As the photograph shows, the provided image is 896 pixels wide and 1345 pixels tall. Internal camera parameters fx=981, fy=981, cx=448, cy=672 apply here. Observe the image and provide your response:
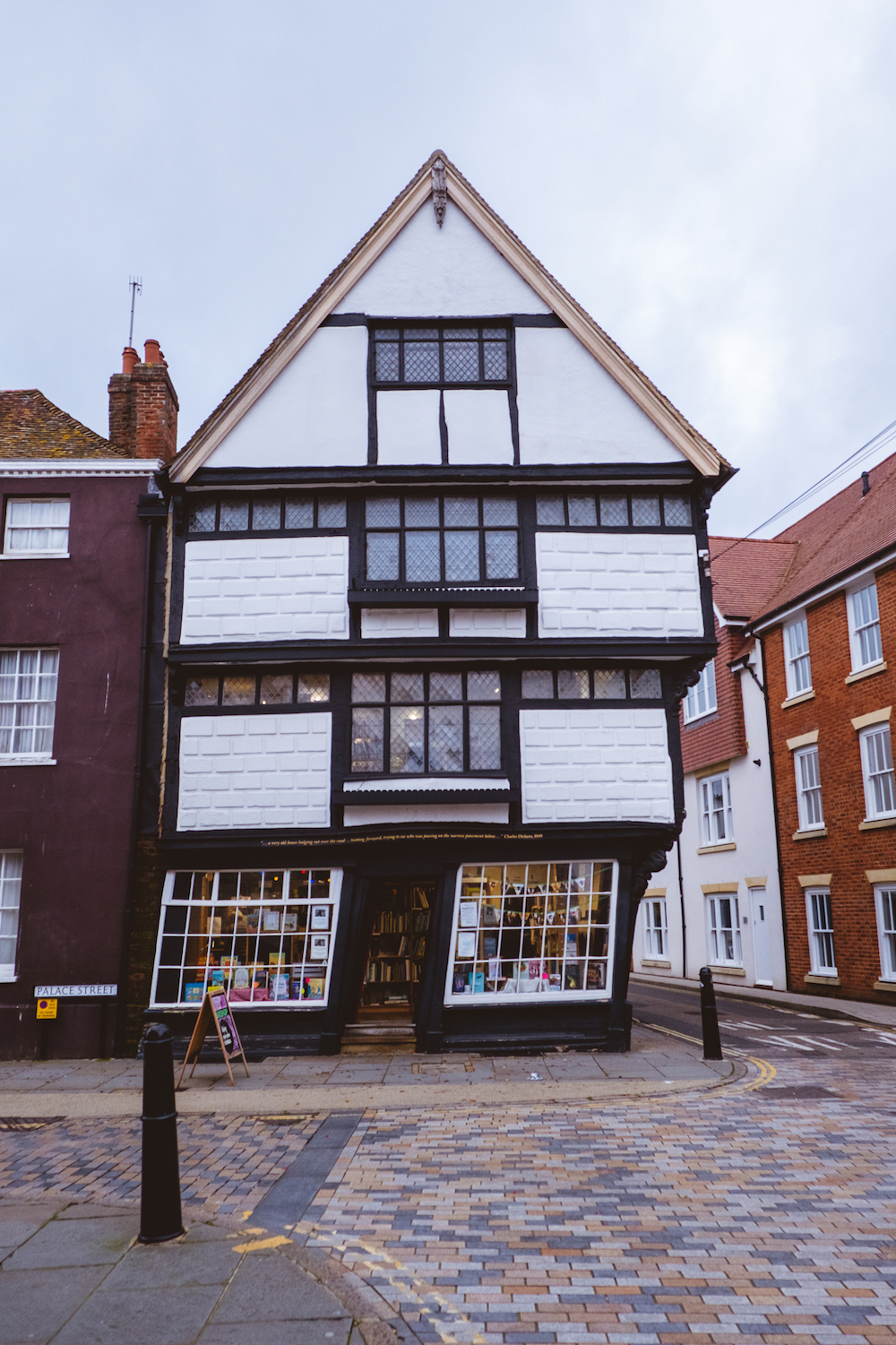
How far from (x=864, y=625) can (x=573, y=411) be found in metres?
8.56

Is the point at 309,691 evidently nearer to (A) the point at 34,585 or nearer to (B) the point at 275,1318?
(A) the point at 34,585

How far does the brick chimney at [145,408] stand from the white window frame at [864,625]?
13873 millimetres

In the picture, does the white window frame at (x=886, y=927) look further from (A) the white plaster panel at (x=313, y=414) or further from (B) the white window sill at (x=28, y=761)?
(B) the white window sill at (x=28, y=761)

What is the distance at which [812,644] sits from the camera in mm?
21969

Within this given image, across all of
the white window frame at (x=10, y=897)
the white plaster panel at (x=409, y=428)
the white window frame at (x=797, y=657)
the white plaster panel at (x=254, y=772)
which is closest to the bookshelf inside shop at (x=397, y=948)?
the white plaster panel at (x=254, y=772)

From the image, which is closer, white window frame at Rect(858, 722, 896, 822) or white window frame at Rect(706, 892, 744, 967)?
white window frame at Rect(858, 722, 896, 822)

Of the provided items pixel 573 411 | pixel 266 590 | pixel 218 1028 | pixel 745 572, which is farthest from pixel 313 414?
pixel 745 572

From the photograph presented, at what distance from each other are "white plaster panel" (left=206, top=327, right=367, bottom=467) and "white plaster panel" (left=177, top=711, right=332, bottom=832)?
4.06 m

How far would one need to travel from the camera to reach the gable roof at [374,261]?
15.3 metres

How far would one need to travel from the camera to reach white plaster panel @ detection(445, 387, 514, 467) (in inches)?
607

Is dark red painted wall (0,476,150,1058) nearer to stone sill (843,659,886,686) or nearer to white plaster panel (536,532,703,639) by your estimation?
white plaster panel (536,532,703,639)

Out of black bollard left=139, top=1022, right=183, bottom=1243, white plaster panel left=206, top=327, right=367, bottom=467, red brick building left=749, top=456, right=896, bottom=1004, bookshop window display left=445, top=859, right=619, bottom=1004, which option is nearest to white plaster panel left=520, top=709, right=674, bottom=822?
bookshop window display left=445, top=859, right=619, bottom=1004

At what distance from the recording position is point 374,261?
1591cm

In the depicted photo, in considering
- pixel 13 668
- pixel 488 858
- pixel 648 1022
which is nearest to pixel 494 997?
pixel 488 858
